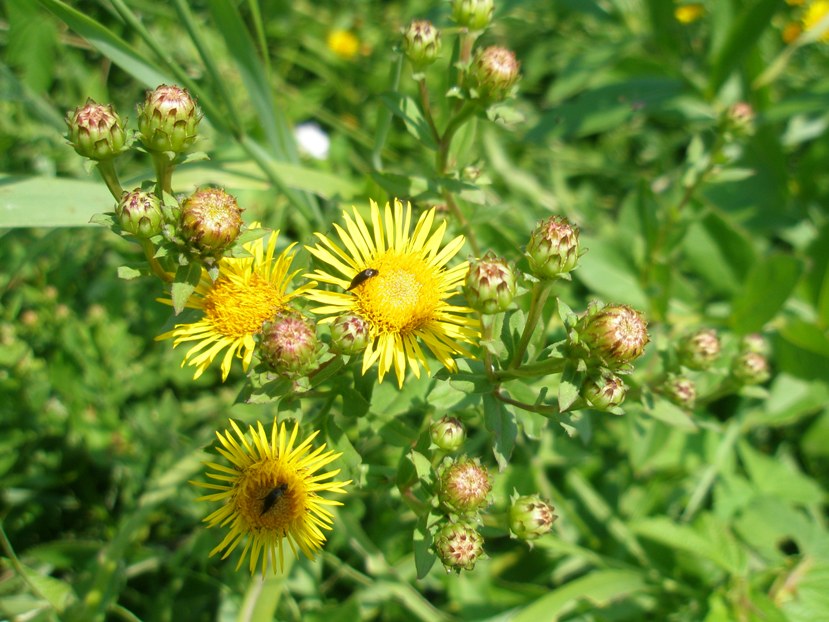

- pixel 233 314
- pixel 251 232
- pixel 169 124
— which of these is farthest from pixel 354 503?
pixel 169 124

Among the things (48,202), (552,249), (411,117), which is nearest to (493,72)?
(411,117)

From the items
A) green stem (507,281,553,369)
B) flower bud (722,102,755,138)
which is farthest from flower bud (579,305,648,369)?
flower bud (722,102,755,138)

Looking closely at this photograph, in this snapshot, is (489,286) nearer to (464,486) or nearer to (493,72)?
(464,486)

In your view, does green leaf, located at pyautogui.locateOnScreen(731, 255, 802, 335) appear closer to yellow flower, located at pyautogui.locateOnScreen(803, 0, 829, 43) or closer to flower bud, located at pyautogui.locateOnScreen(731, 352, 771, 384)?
flower bud, located at pyautogui.locateOnScreen(731, 352, 771, 384)

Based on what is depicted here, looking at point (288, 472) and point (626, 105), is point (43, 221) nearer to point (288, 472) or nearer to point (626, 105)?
point (288, 472)

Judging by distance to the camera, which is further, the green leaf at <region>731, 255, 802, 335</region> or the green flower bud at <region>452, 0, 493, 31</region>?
the green leaf at <region>731, 255, 802, 335</region>

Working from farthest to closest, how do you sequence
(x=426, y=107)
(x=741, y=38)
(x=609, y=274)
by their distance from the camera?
1. (x=741, y=38)
2. (x=609, y=274)
3. (x=426, y=107)
